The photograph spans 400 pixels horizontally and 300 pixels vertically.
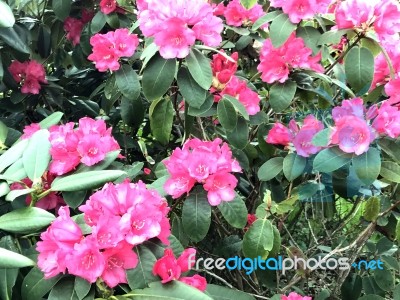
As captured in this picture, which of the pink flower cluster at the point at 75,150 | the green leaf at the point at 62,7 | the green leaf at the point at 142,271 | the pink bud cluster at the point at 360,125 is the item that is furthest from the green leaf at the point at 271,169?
the green leaf at the point at 62,7

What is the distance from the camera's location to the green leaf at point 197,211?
1185 millimetres

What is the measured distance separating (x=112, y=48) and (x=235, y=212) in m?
0.64

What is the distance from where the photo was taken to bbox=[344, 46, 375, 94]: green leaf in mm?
1351

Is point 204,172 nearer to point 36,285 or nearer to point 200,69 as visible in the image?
point 200,69

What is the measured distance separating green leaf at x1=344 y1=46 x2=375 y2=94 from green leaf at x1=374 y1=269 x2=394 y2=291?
0.60 metres

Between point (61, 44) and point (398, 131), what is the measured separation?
1413mm

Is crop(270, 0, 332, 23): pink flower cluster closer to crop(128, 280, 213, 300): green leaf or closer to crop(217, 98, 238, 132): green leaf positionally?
crop(217, 98, 238, 132): green leaf

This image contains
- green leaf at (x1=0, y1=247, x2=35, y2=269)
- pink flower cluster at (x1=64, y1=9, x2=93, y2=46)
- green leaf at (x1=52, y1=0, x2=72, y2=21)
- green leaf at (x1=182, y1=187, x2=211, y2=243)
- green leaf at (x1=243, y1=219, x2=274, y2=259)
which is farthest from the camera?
pink flower cluster at (x1=64, y1=9, x2=93, y2=46)

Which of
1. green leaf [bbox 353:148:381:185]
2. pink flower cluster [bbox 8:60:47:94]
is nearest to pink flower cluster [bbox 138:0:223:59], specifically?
green leaf [bbox 353:148:381:185]

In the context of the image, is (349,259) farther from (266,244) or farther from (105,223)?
(105,223)

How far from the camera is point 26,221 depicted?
97 centimetres

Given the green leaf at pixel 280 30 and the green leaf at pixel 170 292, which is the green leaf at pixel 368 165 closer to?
the green leaf at pixel 280 30

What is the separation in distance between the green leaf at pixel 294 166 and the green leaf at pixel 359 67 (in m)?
0.23

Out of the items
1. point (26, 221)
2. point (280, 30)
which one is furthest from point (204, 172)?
point (280, 30)
